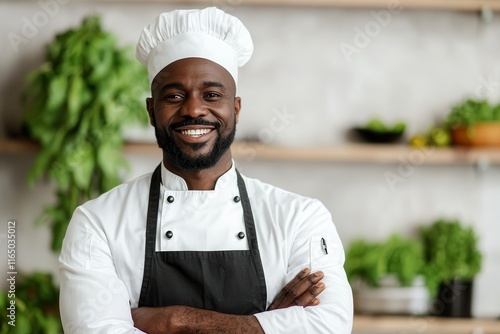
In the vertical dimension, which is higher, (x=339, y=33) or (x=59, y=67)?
(x=339, y=33)

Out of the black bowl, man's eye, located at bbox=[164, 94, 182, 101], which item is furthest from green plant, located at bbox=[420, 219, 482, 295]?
man's eye, located at bbox=[164, 94, 182, 101]

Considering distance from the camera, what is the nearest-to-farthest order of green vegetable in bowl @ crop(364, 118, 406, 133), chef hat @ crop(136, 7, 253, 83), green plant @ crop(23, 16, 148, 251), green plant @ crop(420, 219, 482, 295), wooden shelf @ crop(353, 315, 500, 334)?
1. chef hat @ crop(136, 7, 253, 83)
2. green plant @ crop(23, 16, 148, 251)
3. wooden shelf @ crop(353, 315, 500, 334)
4. green plant @ crop(420, 219, 482, 295)
5. green vegetable in bowl @ crop(364, 118, 406, 133)

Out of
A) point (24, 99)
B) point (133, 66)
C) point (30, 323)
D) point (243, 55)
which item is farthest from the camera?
point (24, 99)

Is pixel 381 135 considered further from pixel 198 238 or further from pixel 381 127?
pixel 198 238

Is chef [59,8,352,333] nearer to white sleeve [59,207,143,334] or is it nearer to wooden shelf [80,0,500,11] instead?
white sleeve [59,207,143,334]

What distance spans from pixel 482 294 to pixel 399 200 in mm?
578

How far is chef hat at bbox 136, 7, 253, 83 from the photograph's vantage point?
182cm

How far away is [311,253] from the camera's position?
1.83 meters

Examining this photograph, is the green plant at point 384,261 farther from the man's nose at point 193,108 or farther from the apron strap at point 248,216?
the man's nose at point 193,108

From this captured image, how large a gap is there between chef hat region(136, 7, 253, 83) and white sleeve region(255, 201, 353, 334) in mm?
409

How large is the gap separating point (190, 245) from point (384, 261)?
1677 millimetres

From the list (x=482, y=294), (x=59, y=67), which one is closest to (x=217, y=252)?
(x=59, y=67)

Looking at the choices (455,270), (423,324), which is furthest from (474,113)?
(423,324)

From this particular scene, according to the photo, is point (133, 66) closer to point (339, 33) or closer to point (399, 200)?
point (339, 33)
